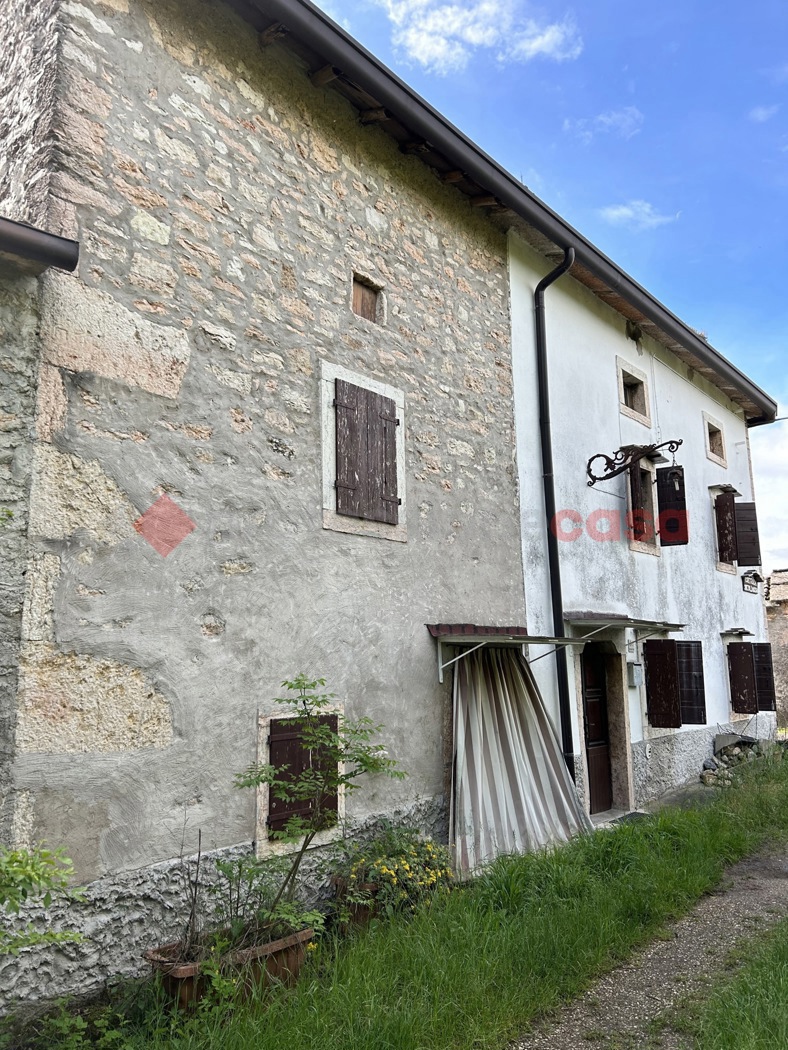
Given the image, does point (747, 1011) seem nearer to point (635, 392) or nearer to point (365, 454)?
point (365, 454)

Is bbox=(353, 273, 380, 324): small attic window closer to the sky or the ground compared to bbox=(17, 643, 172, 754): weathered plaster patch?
closer to the sky

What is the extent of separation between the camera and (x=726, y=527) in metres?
11.3

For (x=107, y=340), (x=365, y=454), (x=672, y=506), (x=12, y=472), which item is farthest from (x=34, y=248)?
(x=672, y=506)

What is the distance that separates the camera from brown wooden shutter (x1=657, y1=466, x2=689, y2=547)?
930 cm

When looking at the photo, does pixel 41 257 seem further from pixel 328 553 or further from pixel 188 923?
pixel 188 923

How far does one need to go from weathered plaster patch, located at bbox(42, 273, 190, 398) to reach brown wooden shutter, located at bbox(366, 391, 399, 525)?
1.58 meters

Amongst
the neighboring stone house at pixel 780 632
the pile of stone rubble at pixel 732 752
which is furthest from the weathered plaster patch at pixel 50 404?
the neighboring stone house at pixel 780 632

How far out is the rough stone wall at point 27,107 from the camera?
404 cm

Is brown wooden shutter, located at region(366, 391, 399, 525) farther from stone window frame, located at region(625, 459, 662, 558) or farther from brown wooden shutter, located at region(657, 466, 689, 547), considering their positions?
brown wooden shutter, located at region(657, 466, 689, 547)

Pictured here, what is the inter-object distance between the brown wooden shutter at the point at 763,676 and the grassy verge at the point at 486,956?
555 cm

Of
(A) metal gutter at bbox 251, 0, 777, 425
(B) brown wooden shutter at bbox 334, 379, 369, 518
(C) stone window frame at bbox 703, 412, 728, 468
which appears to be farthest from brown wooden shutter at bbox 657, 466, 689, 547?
(B) brown wooden shutter at bbox 334, 379, 369, 518

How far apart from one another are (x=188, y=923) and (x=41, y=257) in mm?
3231

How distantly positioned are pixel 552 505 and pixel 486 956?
4.39 m

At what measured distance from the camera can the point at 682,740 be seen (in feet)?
31.7
